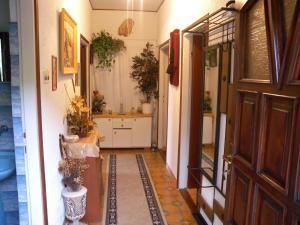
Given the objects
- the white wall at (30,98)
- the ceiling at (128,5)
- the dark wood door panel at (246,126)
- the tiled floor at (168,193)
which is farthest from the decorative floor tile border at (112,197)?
the ceiling at (128,5)

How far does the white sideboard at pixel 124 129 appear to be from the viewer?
4969mm

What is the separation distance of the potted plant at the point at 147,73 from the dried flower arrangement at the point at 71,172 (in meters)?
2.79

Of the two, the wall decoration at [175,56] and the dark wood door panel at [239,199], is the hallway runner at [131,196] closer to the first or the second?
the dark wood door panel at [239,199]

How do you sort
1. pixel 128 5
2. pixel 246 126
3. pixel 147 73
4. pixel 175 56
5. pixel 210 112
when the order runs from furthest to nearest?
pixel 147 73 → pixel 128 5 → pixel 175 56 → pixel 210 112 → pixel 246 126

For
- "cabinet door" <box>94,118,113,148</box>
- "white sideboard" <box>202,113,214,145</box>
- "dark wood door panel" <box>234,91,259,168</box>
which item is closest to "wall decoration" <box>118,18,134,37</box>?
"cabinet door" <box>94,118,113,148</box>

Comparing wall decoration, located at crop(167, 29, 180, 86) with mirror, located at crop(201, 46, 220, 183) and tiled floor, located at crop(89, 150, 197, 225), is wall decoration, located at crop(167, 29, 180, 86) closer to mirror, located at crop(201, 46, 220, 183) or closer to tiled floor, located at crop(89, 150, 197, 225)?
mirror, located at crop(201, 46, 220, 183)

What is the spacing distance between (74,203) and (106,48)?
10.8ft

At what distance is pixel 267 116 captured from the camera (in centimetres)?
107

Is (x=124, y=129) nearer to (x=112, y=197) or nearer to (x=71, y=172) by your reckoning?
(x=112, y=197)

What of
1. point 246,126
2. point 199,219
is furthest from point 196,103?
point 246,126

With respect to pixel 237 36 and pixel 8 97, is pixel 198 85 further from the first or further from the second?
pixel 8 97

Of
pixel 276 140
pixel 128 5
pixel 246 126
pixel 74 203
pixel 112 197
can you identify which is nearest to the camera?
pixel 276 140

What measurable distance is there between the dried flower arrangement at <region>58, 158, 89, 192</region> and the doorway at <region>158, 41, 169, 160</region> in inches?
98.6

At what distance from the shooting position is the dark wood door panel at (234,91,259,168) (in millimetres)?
1176
